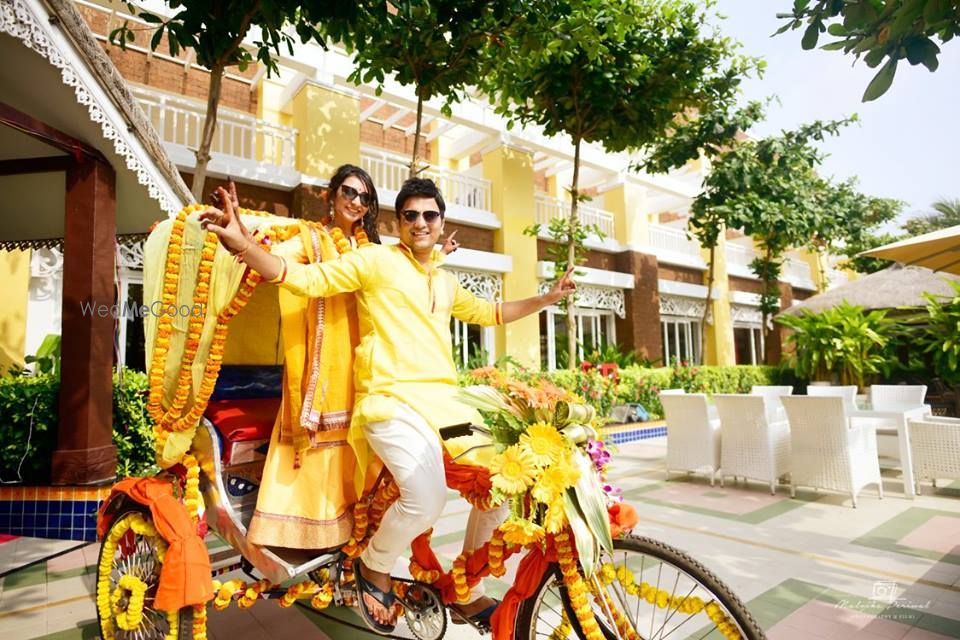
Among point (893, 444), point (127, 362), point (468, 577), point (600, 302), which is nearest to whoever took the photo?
point (468, 577)

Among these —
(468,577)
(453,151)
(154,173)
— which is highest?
(453,151)

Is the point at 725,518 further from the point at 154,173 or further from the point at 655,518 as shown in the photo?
the point at 154,173

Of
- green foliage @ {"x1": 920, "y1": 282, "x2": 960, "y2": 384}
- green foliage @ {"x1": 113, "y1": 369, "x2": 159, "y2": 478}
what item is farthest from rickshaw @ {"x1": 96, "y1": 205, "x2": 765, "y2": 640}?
green foliage @ {"x1": 920, "y1": 282, "x2": 960, "y2": 384}

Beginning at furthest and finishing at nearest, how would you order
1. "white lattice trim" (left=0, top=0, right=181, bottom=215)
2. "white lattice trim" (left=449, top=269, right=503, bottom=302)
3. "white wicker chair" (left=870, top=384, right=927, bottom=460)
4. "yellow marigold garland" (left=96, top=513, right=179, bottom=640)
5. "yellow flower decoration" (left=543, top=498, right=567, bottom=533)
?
"white lattice trim" (left=449, top=269, right=503, bottom=302), "white wicker chair" (left=870, top=384, right=927, bottom=460), "white lattice trim" (left=0, top=0, right=181, bottom=215), "yellow marigold garland" (left=96, top=513, right=179, bottom=640), "yellow flower decoration" (left=543, top=498, right=567, bottom=533)

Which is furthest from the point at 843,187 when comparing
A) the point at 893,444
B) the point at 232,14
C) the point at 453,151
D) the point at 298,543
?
the point at 298,543

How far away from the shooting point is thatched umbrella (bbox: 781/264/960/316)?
34.8 feet

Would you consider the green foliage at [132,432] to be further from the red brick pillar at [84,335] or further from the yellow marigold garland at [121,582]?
the yellow marigold garland at [121,582]

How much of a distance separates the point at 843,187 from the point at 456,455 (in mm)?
20664

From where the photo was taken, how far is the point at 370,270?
2133 millimetres

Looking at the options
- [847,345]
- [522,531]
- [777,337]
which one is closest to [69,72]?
[522,531]

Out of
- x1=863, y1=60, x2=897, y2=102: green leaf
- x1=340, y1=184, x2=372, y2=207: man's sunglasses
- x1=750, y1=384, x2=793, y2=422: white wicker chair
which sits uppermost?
x1=863, y1=60, x2=897, y2=102: green leaf

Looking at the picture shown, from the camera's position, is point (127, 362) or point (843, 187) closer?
point (127, 362)

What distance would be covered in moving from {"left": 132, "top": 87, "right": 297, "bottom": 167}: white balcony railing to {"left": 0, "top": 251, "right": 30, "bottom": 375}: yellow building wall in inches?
104

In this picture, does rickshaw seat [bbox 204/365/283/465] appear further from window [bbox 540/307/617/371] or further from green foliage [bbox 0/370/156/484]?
window [bbox 540/307/617/371]
